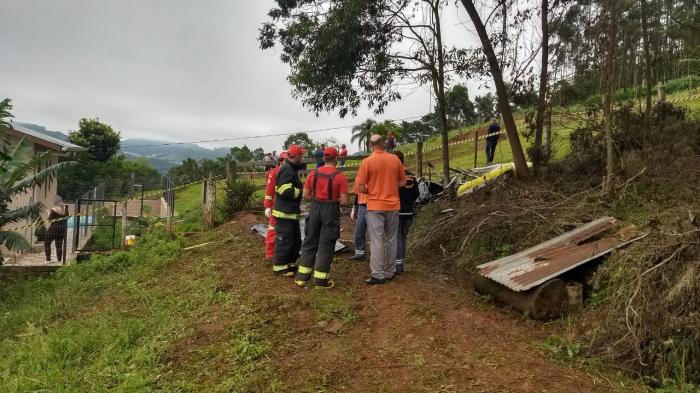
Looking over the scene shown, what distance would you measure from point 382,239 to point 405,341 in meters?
1.55

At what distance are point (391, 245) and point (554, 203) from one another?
318 cm

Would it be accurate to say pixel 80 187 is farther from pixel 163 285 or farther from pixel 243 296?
pixel 243 296

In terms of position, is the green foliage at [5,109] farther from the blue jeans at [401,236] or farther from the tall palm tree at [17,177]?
the blue jeans at [401,236]

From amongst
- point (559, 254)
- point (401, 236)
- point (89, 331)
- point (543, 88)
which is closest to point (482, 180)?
point (543, 88)

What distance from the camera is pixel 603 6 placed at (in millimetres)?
7473

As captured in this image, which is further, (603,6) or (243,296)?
(603,6)

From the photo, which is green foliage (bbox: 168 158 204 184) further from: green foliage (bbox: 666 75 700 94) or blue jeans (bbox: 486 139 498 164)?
green foliage (bbox: 666 75 700 94)

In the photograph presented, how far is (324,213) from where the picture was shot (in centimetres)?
581

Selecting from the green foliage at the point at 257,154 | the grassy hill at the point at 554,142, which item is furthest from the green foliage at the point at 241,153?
the grassy hill at the point at 554,142

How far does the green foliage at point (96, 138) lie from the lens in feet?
120

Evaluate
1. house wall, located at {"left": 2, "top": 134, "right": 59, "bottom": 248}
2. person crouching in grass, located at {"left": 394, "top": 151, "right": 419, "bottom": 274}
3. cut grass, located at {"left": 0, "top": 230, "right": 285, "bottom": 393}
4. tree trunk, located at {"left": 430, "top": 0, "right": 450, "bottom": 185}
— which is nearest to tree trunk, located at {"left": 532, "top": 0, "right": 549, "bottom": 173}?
tree trunk, located at {"left": 430, "top": 0, "right": 450, "bottom": 185}

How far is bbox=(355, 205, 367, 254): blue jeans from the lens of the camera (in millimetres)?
6871

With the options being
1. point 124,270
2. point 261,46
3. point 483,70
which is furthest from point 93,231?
point 483,70

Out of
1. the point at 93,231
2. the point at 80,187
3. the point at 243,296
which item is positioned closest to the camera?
the point at 243,296
